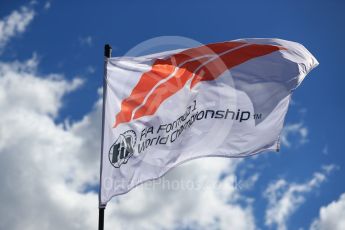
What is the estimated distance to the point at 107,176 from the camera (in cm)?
1535

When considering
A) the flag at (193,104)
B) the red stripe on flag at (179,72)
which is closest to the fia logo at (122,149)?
the flag at (193,104)

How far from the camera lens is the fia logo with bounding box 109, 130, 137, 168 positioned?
1558 cm

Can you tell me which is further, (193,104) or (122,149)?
(193,104)

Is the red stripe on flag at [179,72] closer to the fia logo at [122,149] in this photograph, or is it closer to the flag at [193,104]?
the flag at [193,104]

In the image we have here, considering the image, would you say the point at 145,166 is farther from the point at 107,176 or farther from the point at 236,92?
the point at 236,92

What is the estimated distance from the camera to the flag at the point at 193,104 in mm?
15875

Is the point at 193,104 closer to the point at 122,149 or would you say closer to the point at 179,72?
the point at 179,72

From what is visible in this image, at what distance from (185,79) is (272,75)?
281 centimetres

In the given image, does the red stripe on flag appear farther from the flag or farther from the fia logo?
the fia logo

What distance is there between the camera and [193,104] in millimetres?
17469

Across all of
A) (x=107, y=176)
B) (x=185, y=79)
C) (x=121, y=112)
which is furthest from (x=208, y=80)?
(x=107, y=176)

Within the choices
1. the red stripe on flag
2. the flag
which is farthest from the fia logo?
the red stripe on flag

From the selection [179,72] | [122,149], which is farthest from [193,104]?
[122,149]

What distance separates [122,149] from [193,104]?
2.96 metres
